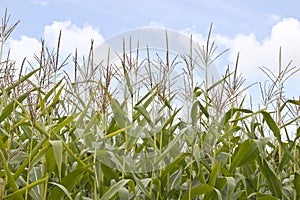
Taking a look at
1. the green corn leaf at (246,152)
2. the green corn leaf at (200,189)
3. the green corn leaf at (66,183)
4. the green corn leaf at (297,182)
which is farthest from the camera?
the green corn leaf at (297,182)

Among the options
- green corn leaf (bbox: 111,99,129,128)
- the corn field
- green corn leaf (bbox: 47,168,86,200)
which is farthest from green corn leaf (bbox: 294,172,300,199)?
green corn leaf (bbox: 47,168,86,200)

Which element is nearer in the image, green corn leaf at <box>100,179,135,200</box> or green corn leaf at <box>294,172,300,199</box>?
green corn leaf at <box>100,179,135,200</box>

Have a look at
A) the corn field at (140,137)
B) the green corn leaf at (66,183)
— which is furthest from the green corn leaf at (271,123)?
the green corn leaf at (66,183)

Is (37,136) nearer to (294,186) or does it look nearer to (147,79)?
(147,79)

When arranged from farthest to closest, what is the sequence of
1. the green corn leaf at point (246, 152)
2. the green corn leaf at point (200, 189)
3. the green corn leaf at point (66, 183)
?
1. the green corn leaf at point (246, 152)
2. the green corn leaf at point (200, 189)
3. the green corn leaf at point (66, 183)

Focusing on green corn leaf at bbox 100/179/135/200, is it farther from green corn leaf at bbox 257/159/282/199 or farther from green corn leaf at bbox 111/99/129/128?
green corn leaf at bbox 257/159/282/199

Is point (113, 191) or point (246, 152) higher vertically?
point (246, 152)

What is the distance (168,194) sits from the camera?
1956mm

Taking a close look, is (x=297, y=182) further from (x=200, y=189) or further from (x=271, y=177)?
(x=200, y=189)

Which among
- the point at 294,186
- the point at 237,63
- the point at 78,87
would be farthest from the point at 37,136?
the point at 294,186

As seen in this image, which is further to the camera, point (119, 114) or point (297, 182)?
point (297, 182)

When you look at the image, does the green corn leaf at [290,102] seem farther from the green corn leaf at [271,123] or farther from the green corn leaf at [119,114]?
the green corn leaf at [119,114]

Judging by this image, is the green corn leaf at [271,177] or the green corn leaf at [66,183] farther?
the green corn leaf at [271,177]

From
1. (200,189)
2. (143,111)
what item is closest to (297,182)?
(200,189)
